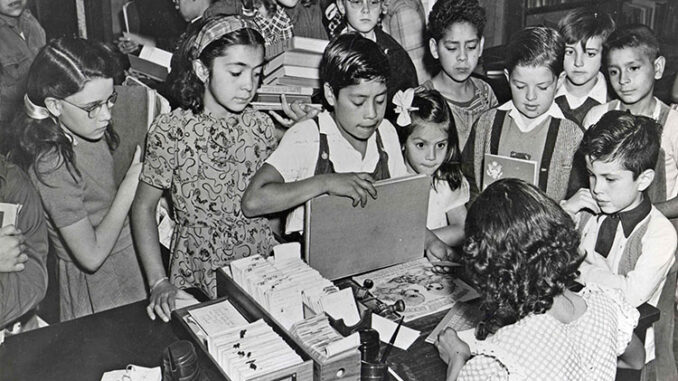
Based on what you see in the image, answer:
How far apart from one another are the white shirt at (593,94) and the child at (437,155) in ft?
2.15

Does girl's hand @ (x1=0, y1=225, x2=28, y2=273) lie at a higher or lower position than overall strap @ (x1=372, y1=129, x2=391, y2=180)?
lower

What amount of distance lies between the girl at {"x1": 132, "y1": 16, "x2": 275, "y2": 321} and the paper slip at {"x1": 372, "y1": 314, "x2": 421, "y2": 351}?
739 mm

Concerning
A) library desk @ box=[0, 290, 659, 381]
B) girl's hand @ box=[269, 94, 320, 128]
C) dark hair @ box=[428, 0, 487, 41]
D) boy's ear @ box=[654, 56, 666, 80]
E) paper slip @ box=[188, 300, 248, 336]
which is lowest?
library desk @ box=[0, 290, 659, 381]

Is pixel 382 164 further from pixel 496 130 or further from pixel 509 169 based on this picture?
pixel 496 130

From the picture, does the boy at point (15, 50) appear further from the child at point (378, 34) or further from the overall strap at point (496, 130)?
the overall strap at point (496, 130)

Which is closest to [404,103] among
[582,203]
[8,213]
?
[582,203]

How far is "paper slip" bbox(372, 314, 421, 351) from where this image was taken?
1787 millimetres

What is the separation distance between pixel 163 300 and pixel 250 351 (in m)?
0.55

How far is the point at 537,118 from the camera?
2.71 meters

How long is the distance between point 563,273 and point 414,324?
559 millimetres

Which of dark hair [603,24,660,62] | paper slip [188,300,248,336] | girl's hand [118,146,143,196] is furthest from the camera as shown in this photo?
dark hair [603,24,660,62]

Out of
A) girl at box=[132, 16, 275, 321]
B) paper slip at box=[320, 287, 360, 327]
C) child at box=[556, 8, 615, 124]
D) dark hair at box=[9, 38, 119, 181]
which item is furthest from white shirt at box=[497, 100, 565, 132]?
dark hair at box=[9, 38, 119, 181]

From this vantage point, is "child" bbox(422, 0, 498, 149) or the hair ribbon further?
"child" bbox(422, 0, 498, 149)

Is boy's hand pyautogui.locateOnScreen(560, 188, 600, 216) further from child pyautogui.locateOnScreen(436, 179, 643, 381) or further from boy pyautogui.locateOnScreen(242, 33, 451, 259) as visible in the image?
child pyautogui.locateOnScreen(436, 179, 643, 381)
